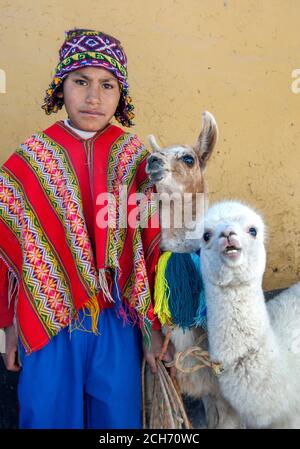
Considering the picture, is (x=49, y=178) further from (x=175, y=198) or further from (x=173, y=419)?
A: (x=173, y=419)

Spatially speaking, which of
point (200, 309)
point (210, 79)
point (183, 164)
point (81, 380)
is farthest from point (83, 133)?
point (210, 79)

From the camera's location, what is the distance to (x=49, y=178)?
188cm

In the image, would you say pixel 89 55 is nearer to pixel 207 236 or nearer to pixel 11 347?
pixel 207 236

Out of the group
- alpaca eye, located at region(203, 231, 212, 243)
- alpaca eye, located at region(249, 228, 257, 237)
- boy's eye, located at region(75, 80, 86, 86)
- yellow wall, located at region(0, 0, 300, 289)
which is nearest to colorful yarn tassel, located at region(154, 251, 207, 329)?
alpaca eye, located at region(203, 231, 212, 243)

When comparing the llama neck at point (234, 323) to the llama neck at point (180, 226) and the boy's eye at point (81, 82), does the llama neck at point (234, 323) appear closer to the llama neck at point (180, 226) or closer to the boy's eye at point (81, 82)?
the llama neck at point (180, 226)

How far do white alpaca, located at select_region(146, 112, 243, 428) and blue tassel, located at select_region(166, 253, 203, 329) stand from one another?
0.06m

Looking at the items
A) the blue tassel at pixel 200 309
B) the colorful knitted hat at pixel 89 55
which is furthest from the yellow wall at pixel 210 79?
the blue tassel at pixel 200 309

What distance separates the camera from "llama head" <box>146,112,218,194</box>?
1.95 meters

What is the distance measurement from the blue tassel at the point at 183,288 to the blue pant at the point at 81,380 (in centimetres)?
20

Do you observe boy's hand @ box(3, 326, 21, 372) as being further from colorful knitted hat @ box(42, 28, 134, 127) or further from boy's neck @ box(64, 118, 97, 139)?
colorful knitted hat @ box(42, 28, 134, 127)

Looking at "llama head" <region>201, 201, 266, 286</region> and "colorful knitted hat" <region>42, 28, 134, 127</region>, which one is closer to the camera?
"llama head" <region>201, 201, 266, 286</region>
